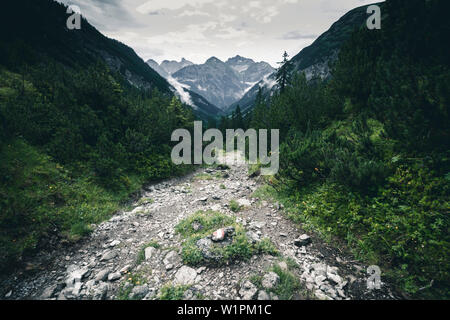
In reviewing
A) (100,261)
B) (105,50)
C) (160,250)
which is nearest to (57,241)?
(100,261)

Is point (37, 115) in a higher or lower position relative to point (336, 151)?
higher

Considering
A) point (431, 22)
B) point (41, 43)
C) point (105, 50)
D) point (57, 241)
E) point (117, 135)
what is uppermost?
point (105, 50)

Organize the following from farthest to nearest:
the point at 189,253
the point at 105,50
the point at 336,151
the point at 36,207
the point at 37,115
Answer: the point at 105,50
the point at 37,115
the point at 336,151
the point at 36,207
the point at 189,253

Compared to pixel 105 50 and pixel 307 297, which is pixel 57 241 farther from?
pixel 105 50

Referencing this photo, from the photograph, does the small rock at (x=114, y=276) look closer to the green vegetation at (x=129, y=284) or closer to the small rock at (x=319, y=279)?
the green vegetation at (x=129, y=284)

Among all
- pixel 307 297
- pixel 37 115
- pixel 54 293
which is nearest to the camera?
pixel 307 297

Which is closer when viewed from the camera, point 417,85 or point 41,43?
point 417,85

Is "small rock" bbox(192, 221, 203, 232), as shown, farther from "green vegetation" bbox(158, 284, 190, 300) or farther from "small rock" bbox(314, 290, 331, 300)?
"small rock" bbox(314, 290, 331, 300)

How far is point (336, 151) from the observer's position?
7.32 metres

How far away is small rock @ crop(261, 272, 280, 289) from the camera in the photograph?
4277mm

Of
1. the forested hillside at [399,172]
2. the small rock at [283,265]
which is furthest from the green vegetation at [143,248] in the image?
the forested hillside at [399,172]

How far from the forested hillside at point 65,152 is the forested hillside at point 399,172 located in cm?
947

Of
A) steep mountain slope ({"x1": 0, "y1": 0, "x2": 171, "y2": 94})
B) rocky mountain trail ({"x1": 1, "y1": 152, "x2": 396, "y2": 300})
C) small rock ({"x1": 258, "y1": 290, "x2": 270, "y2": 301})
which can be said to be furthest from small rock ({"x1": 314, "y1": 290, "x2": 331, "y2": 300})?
steep mountain slope ({"x1": 0, "y1": 0, "x2": 171, "y2": 94})

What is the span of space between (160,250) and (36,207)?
5142 mm
